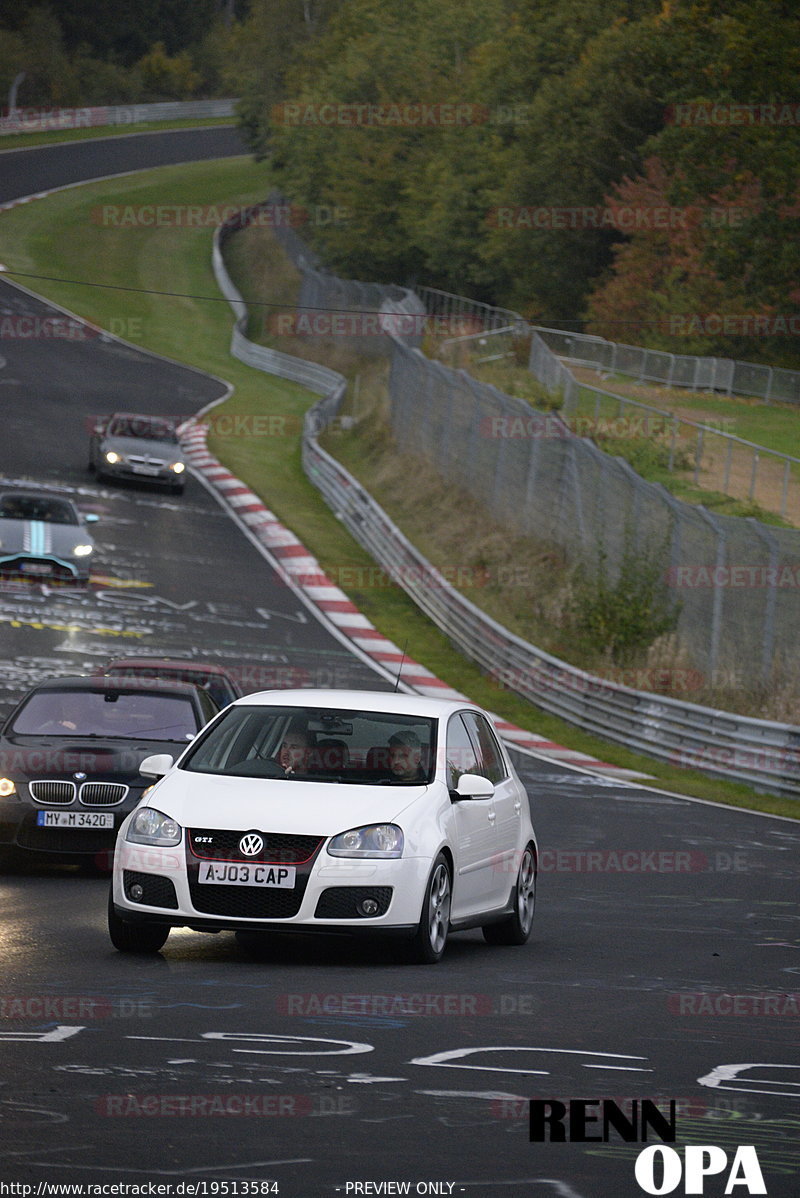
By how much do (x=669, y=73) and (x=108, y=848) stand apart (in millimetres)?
47585

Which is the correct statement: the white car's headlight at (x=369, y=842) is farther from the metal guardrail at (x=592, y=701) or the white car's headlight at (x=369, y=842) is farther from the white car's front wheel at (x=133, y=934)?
the metal guardrail at (x=592, y=701)

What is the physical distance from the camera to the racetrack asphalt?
5.57 meters

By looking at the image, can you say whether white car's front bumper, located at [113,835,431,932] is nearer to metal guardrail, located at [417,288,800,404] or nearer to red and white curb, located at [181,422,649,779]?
red and white curb, located at [181,422,649,779]

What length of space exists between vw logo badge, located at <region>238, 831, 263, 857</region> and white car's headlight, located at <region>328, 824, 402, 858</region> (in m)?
0.36

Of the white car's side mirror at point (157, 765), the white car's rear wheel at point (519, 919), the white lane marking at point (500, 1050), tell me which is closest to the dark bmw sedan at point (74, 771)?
the white car's side mirror at point (157, 765)

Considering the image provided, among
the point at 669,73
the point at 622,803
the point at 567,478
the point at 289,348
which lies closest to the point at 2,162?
the point at 289,348

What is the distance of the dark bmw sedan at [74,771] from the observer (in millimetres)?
13023

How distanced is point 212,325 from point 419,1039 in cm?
6823

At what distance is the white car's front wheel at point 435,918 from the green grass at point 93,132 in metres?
96.1

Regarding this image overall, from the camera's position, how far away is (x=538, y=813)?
1800 cm

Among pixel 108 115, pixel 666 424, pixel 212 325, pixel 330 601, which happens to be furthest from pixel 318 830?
pixel 108 115

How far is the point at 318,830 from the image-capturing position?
9.34 metres

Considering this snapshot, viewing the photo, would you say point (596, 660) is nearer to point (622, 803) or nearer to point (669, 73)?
point (622, 803)

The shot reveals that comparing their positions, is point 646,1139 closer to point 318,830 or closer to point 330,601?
point 318,830
